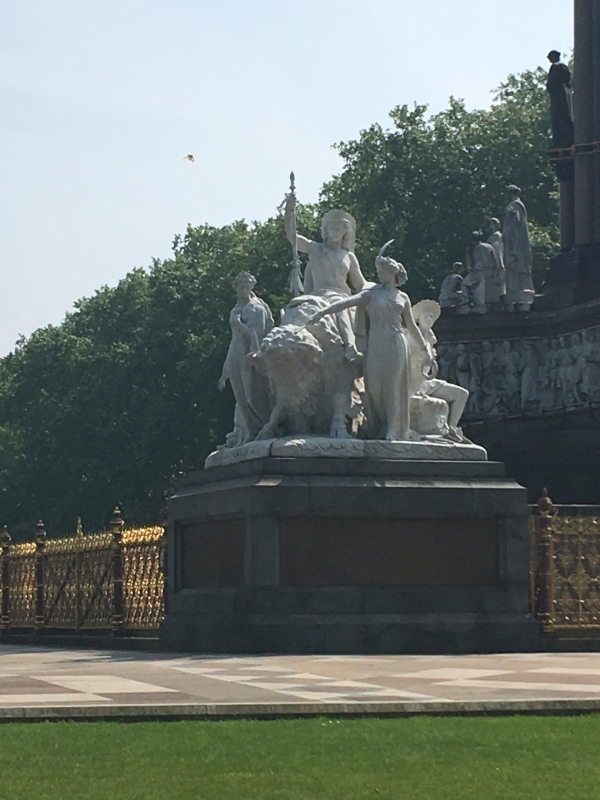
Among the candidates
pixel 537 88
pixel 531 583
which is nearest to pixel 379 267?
pixel 531 583

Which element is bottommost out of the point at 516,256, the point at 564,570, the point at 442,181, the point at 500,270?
the point at 564,570

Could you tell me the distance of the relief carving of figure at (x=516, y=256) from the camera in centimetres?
4084

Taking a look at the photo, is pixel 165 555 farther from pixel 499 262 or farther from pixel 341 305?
pixel 499 262

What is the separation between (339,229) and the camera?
69.2 ft

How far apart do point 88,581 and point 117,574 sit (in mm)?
1307

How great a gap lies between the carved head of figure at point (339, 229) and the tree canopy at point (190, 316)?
103ft

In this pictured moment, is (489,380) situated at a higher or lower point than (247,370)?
higher

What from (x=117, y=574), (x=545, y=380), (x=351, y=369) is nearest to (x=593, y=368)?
(x=545, y=380)

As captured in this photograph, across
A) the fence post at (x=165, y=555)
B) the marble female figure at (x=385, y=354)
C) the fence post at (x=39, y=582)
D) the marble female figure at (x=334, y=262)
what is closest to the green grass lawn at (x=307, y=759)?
the marble female figure at (x=385, y=354)

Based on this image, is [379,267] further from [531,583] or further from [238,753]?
[238,753]

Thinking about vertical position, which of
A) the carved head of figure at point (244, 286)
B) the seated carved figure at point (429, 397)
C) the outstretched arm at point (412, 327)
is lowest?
the seated carved figure at point (429, 397)

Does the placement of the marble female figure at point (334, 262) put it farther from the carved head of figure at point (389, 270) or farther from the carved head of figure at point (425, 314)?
the carved head of figure at point (425, 314)

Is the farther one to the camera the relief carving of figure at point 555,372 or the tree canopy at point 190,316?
the tree canopy at point 190,316

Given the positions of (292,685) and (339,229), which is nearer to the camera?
(292,685)
